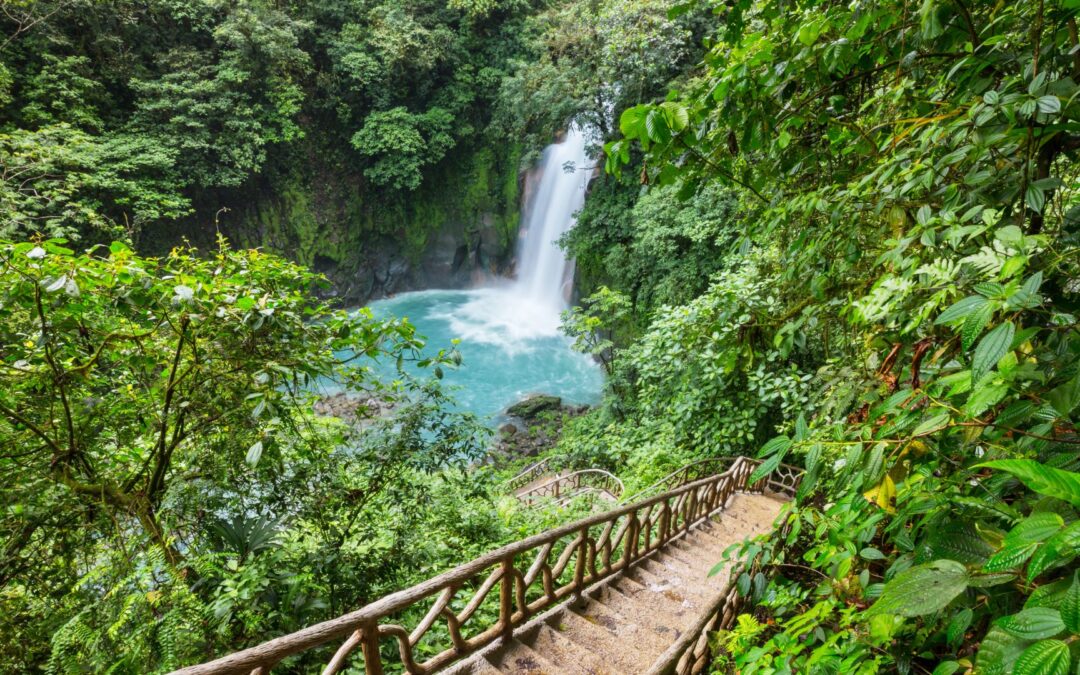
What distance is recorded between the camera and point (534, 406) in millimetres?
14516

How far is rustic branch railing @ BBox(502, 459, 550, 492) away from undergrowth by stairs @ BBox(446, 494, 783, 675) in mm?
5563

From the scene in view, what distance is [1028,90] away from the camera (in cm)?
123

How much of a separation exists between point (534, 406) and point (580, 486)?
5.48 meters

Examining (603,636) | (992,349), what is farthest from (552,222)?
(992,349)

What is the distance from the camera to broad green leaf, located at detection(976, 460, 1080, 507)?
0.70 metres

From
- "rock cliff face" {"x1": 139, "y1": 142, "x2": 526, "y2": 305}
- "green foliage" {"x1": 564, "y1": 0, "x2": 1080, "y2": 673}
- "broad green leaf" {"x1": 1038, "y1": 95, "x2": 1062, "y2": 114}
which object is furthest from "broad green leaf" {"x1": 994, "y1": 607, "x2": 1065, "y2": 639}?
"rock cliff face" {"x1": 139, "y1": 142, "x2": 526, "y2": 305}

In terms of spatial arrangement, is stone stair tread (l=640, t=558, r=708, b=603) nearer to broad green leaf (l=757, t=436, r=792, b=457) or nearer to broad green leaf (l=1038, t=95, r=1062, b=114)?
broad green leaf (l=757, t=436, r=792, b=457)

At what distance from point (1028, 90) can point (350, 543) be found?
4.61 meters

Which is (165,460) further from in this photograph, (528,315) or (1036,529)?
(528,315)

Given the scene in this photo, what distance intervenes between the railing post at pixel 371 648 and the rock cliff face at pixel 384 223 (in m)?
19.3

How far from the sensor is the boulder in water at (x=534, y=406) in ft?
47.3

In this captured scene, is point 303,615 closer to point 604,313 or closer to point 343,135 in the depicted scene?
point 604,313

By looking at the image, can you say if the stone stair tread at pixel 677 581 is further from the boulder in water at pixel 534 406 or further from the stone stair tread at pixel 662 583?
the boulder in water at pixel 534 406

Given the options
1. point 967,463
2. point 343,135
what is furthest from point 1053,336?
point 343,135
